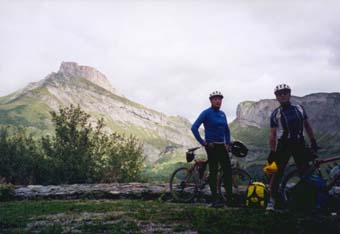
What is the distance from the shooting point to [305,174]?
9.92m

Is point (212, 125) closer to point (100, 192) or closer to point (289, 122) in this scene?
point (289, 122)

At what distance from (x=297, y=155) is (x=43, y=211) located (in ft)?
22.3

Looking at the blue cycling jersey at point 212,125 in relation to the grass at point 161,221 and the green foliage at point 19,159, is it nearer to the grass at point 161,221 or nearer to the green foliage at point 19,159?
the grass at point 161,221

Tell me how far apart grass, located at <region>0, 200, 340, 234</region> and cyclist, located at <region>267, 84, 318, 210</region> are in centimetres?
155

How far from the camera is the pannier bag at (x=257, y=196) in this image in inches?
416

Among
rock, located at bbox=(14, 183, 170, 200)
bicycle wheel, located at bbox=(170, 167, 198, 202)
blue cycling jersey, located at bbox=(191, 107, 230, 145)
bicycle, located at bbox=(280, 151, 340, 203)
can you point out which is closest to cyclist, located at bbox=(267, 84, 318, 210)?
bicycle, located at bbox=(280, 151, 340, 203)

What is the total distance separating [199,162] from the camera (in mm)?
12938

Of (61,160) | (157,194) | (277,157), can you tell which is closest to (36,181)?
(61,160)

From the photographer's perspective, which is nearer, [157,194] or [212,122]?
[212,122]

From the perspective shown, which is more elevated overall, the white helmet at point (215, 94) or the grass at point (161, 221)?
the white helmet at point (215, 94)

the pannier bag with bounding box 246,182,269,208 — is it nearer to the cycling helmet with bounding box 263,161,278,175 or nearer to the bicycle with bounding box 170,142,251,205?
the cycling helmet with bounding box 263,161,278,175

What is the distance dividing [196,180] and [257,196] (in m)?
2.90

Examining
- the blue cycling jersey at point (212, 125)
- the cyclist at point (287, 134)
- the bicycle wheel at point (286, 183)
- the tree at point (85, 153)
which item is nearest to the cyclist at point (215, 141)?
the blue cycling jersey at point (212, 125)

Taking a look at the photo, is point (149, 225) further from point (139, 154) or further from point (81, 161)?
point (139, 154)
